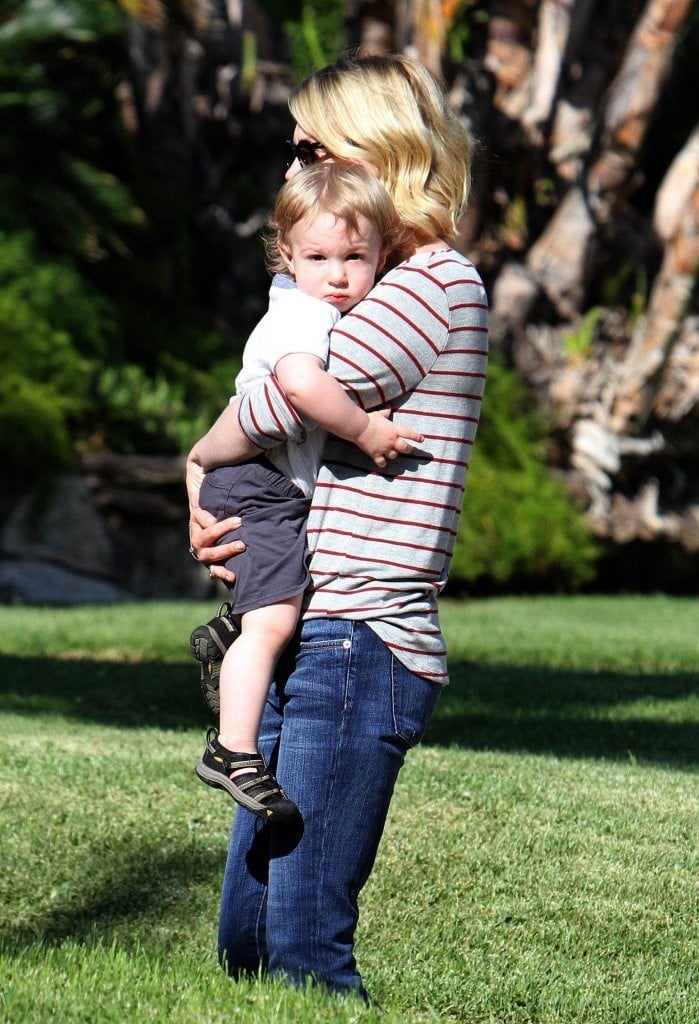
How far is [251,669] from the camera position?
8.11 feet

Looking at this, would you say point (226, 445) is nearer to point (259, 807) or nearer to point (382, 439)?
point (382, 439)

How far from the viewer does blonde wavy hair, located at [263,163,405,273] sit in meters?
2.41

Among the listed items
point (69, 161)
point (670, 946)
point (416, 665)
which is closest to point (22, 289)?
point (69, 161)

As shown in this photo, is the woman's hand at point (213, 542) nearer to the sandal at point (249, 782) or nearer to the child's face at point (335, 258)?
the sandal at point (249, 782)

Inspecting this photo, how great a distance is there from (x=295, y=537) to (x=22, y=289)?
42.2ft

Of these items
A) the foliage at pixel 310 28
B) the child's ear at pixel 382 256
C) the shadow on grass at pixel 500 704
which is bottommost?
the shadow on grass at pixel 500 704

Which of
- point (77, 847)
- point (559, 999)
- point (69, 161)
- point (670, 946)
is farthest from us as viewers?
point (69, 161)

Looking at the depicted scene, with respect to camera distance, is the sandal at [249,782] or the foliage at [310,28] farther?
the foliage at [310,28]

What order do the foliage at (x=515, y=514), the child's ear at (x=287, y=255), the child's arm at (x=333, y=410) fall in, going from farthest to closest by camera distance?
the foliage at (x=515, y=514) < the child's ear at (x=287, y=255) < the child's arm at (x=333, y=410)

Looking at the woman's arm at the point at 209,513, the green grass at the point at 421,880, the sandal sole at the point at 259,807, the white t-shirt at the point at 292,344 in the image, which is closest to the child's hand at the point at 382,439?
the white t-shirt at the point at 292,344

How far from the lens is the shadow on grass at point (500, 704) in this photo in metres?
7.03

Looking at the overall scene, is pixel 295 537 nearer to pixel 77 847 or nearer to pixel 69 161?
pixel 77 847

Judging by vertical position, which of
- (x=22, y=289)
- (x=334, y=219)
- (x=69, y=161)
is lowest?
(x=22, y=289)

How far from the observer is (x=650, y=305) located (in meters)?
17.7
